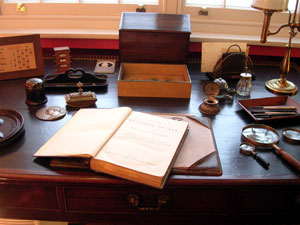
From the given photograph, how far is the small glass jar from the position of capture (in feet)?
4.48

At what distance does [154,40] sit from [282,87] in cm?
59

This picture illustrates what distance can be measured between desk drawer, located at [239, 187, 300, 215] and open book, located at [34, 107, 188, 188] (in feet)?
0.86

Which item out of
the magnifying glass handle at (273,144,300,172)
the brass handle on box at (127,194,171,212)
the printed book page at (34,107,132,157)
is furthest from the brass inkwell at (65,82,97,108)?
the magnifying glass handle at (273,144,300,172)

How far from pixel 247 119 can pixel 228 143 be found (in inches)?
7.6

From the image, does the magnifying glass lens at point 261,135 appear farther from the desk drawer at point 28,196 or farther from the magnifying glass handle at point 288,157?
the desk drawer at point 28,196

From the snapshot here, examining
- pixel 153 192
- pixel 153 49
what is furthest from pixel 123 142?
pixel 153 49

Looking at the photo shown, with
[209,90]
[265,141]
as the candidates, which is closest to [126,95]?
[209,90]

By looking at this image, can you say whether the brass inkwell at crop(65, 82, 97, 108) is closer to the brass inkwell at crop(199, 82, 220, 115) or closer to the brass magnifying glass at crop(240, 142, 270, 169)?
the brass inkwell at crop(199, 82, 220, 115)

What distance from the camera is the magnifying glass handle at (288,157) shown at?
0.97 metres

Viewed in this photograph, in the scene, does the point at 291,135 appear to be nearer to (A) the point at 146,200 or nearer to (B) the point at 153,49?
(A) the point at 146,200

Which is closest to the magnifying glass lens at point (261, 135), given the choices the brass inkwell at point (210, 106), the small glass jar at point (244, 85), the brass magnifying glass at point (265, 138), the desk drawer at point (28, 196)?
the brass magnifying glass at point (265, 138)

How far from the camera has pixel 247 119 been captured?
48.7 inches

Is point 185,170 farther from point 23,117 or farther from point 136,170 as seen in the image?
point 23,117

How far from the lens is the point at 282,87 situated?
4.72 feet
